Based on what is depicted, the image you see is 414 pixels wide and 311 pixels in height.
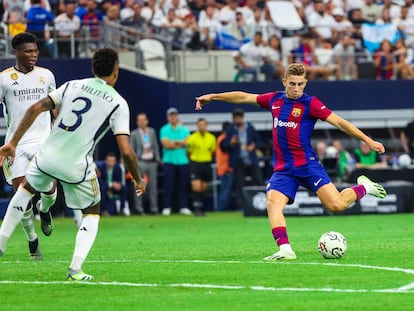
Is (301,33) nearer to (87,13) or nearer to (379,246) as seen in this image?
(87,13)

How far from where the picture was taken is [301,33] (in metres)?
31.1

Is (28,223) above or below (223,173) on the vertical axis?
above

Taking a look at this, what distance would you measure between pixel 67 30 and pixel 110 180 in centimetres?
369

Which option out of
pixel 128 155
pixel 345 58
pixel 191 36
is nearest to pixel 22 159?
pixel 128 155

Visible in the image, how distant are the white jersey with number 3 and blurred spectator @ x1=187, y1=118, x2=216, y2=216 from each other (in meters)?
16.5

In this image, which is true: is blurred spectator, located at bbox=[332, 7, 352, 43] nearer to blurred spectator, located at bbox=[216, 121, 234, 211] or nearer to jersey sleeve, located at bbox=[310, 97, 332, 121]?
blurred spectator, located at bbox=[216, 121, 234, 211]

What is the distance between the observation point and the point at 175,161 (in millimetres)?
27906

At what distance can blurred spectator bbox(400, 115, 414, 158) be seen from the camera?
2878 cm

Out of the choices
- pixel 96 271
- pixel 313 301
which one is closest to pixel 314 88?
pixel 96 271

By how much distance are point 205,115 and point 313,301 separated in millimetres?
21818

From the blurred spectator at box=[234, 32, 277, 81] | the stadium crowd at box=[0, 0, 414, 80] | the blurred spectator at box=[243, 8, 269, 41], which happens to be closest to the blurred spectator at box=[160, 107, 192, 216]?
the stadium crowd at box=[0, 0, 414, 80]

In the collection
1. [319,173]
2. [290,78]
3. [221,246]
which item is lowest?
[221,246]

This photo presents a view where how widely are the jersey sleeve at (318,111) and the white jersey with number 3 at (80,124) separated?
3.43m

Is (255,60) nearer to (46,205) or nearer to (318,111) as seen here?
(318,111)
